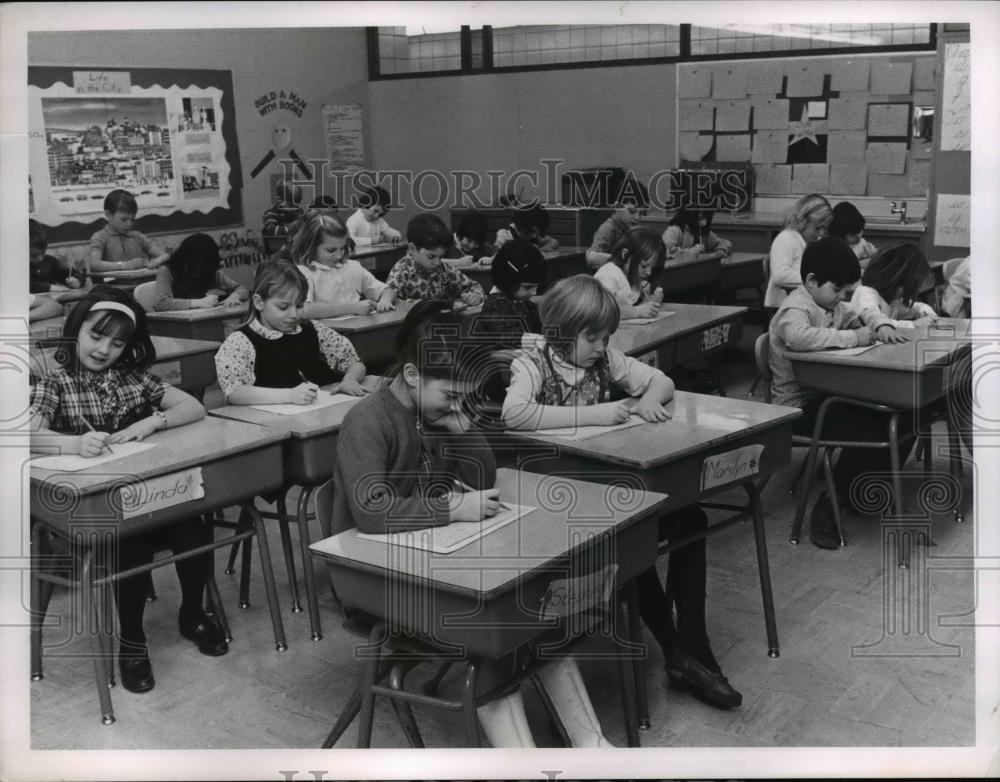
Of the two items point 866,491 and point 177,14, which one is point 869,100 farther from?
point 177,14

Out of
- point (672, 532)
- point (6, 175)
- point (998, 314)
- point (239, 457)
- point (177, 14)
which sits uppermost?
point (177, 14)

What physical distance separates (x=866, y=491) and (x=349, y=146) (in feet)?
17.7

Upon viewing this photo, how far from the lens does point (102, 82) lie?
22.8 ft

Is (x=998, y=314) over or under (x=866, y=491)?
over

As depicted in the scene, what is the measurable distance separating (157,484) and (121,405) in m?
0.39

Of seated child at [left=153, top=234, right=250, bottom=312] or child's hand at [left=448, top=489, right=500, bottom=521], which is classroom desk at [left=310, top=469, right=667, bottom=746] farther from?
seated child at [left=153, top=234, right=250, bottom=312]

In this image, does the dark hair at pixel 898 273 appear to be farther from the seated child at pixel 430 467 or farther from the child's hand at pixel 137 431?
the child's hand at pixel 137 431

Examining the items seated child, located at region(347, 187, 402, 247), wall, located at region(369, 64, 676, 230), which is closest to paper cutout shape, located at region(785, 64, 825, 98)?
wall, located at region(369, 64, 676, 230)

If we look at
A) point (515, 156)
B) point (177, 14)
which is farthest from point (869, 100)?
point (177, 14)

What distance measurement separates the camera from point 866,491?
3.73m

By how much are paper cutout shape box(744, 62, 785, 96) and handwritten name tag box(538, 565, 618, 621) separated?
200 inches

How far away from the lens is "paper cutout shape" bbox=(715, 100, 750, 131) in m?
6.45

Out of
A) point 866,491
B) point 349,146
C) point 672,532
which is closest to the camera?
point 672,532

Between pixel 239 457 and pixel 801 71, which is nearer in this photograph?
pixel 239 457
